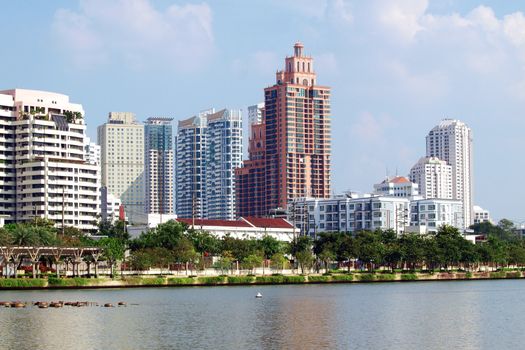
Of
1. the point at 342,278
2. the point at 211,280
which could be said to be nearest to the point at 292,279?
the point at 342,278

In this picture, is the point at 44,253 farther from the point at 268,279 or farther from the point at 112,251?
the point at 268,279

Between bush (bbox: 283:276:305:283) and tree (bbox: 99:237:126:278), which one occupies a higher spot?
tree (bbox: 99:237:126:278)

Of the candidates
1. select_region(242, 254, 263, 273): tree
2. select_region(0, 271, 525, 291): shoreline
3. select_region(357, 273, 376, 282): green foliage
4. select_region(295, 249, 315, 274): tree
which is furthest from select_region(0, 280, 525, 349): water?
select_region(295, 249, 315, 274): tree

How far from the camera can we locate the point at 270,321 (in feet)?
332

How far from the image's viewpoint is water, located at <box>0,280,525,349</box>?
83312 mm

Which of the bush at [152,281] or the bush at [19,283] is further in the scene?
the bush at [152,281]

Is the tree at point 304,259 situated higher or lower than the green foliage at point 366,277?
higher

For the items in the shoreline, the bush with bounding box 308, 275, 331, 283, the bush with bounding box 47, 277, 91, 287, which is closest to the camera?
the shoreline

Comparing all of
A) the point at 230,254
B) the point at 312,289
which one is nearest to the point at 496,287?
the point at 312,289

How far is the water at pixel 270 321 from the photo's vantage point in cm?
8331

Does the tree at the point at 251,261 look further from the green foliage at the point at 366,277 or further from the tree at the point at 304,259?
the green foliage at the point at 366,277

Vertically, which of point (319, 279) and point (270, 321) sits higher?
point (319, 279)

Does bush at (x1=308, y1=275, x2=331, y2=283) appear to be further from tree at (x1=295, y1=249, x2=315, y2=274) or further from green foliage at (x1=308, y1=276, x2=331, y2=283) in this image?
tree at (x1=295, y1=249, x2=315, y2=274)

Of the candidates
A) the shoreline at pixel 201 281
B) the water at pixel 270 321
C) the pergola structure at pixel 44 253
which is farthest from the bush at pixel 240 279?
the pergola structure at pixel 44 253
